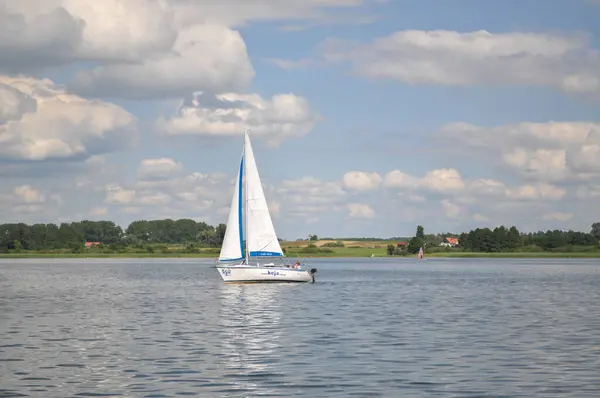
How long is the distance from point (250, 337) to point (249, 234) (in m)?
52.6

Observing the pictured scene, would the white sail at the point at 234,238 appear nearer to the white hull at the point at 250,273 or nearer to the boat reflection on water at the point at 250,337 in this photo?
the white hull at the point at 250,273

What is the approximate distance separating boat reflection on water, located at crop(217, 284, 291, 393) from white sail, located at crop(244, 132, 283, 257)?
36.7 ft

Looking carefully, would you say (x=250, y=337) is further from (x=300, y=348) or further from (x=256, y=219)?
(x=256, y=219)

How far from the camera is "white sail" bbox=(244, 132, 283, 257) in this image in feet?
341

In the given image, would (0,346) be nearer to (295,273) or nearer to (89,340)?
(89,340)

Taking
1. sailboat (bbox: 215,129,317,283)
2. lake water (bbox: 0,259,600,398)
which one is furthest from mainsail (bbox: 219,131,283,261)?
lake water (bbox: 0,259,600,398)

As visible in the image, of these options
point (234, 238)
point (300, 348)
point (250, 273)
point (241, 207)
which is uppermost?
point (241, 207)

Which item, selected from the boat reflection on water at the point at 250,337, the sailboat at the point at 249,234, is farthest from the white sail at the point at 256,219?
the boat reflection on water at the point at 250,337

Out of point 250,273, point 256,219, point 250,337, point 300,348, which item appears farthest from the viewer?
point 256,219

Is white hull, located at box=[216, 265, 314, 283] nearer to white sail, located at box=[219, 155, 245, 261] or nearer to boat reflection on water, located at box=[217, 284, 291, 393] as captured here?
white sail, located at box=[219, 155, 245, 261]

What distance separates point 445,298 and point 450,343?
141 feet

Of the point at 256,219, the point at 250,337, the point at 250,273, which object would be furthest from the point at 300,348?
the point at 256,219

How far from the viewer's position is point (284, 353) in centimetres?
4338

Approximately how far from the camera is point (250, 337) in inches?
2024
